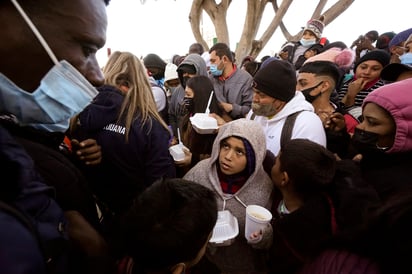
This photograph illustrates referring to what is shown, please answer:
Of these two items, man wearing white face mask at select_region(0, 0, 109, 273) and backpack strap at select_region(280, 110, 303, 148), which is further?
backpack strap at select_region(280, 110, 303, 148)

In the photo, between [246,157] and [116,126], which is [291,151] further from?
[116,126]

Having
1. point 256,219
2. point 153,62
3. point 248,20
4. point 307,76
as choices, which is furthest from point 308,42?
point 248,20

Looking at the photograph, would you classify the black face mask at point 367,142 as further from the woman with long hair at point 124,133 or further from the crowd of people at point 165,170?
the woman with long hair at point 124,133

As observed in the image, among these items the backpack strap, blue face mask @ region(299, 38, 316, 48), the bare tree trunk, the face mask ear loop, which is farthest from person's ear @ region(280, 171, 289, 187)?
the bare tree trunk

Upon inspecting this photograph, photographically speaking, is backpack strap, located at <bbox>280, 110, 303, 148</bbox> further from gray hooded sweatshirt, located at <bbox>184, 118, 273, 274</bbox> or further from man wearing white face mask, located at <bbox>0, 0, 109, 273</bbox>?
man wearing white face mask, located at <bbox>0, 0, 109, 273</bbox>

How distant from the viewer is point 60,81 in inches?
29.9

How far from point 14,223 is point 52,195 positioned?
0.74ft

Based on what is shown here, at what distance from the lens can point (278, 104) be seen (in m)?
2.22

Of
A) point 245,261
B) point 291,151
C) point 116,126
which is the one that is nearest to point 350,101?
point 291,151

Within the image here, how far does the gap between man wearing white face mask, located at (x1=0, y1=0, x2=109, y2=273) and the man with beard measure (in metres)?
1.59

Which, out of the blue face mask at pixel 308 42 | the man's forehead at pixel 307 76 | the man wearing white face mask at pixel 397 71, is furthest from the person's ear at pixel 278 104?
the blue face mask at pixel 308 42

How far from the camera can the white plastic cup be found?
127 cm

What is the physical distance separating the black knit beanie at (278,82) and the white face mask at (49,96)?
66.5 inches

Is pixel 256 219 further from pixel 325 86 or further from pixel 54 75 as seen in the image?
pixel 325 86
